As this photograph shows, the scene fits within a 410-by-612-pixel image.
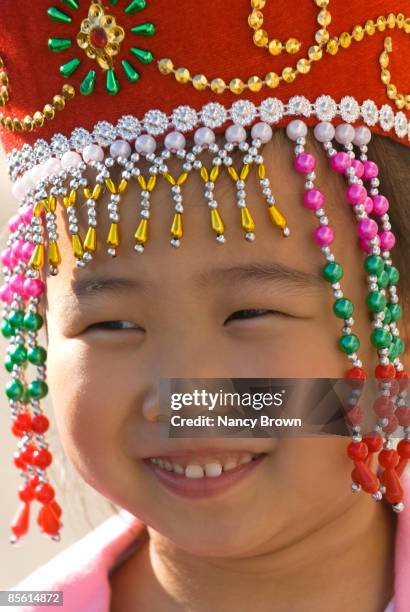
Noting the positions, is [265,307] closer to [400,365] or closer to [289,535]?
[400,365]

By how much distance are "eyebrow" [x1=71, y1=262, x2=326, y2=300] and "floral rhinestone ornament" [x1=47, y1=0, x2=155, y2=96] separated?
0.24 m

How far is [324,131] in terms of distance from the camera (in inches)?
47.9

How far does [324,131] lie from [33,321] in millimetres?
507

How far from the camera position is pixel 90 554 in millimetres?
1615

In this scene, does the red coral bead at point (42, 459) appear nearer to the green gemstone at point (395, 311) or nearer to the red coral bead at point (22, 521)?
the red coral bead at point (22, 521)

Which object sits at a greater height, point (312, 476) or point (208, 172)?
point (208, 172)

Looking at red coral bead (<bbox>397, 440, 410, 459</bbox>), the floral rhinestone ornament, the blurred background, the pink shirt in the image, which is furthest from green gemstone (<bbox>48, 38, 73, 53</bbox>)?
the blurred background

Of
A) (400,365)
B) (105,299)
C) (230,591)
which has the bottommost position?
(230,591)

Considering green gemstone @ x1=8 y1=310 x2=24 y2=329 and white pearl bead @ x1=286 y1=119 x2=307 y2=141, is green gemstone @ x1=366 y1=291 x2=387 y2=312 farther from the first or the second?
green gemstone @ x1=8 y1=310 x2=24 y2=329

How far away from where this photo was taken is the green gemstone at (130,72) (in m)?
1.21

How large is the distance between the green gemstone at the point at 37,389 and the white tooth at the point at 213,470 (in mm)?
314

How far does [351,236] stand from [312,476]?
314 mm

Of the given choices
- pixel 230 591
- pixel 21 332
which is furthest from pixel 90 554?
pixel 21 332

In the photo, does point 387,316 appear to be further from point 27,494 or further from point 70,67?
point 27,494
